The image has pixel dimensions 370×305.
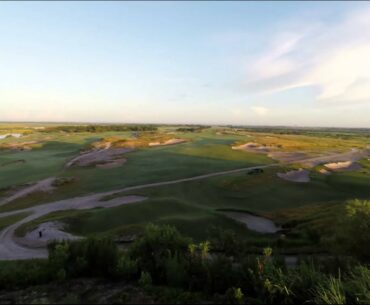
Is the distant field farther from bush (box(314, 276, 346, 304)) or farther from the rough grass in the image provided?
bush (box(314, 276, 346, 304))

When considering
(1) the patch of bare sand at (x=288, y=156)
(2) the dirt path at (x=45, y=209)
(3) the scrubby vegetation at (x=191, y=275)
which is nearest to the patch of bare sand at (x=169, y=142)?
(1) the patch of bare sand at (x=288, y=156)

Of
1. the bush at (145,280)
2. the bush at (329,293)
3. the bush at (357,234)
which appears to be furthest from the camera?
the bush at (357,234)

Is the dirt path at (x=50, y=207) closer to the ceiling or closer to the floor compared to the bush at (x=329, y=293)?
closer to the floor

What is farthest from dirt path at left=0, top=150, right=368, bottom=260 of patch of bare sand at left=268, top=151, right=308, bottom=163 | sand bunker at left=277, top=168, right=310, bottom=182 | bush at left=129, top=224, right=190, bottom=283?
patch of bare sand at left=268, top=151, right=308, bottom=163

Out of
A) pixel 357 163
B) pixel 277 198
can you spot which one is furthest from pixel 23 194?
pixel 357 163

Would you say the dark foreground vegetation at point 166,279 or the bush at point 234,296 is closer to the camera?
the bush at point 234,296

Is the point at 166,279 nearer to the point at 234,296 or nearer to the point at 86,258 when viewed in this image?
the point at 234,296

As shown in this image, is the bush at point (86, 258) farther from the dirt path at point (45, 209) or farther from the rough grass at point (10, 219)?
the rough grass at point (10, 219)
